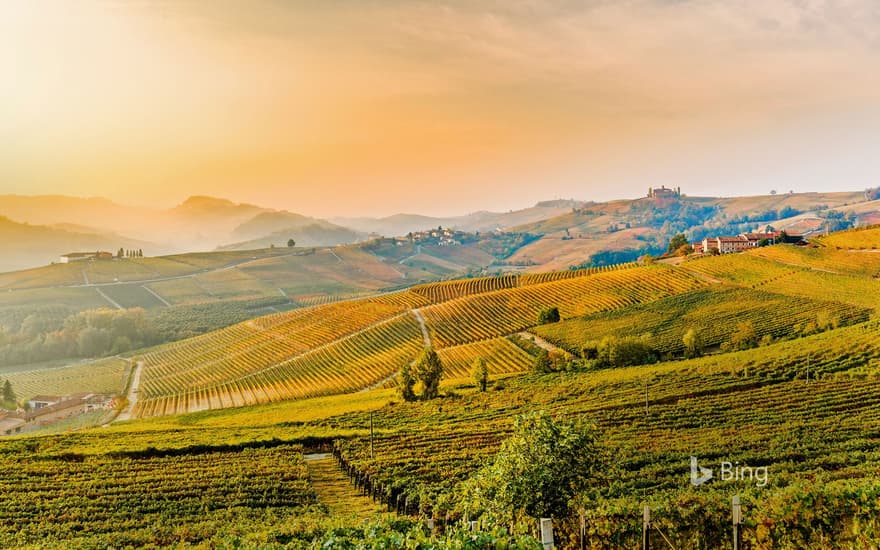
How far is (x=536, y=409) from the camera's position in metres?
44.0

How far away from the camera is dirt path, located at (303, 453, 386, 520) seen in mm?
25875

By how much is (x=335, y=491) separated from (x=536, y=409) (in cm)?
1872

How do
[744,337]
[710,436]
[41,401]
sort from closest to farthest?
[710,436], [744,337], [41,401]

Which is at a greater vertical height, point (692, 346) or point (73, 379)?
point (692, 346)

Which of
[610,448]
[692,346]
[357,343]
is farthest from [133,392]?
[610,448]

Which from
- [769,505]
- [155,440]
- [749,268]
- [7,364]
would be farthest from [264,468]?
[7,364]

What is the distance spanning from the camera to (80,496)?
2786cm

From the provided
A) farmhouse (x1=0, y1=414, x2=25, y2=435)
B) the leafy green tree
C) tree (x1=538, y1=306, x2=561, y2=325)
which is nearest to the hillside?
the leafy green tree

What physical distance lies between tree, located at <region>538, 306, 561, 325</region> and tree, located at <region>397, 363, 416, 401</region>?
34.1 meters

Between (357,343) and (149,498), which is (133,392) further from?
(149,498)

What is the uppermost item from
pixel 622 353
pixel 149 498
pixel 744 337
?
pixel 149 498

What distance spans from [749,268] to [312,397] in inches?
2930

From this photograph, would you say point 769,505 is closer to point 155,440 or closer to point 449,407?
point 449,407

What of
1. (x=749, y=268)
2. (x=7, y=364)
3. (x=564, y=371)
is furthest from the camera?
(x=7, y=364)
